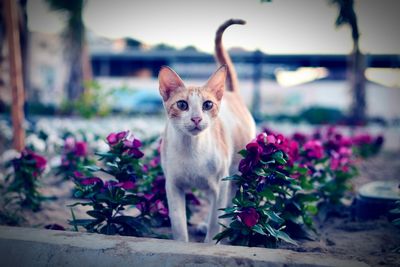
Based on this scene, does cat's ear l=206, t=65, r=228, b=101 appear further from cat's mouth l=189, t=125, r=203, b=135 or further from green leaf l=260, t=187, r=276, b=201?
green leaf l=260, t=187, r=276, b=201

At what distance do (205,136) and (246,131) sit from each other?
76 cm

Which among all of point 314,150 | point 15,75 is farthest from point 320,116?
point 15,75

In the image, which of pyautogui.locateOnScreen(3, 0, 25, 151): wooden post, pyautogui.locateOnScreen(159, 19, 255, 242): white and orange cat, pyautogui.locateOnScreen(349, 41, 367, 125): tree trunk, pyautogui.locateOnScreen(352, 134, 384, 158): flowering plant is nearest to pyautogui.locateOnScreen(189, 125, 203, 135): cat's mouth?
pyautogui.locateOnScreen(159, 19, 255, 242): white and orange cat

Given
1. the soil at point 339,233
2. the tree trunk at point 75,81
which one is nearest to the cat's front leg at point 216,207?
the soil at point 339,233

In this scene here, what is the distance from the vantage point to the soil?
98.2 inches

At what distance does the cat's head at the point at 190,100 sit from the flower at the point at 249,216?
1.91ft

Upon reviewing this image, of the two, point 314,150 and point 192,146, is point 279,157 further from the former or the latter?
point 314,150

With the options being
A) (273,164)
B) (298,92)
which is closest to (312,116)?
(298,92)

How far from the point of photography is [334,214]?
12.2 feet

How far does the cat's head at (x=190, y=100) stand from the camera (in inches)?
95.0

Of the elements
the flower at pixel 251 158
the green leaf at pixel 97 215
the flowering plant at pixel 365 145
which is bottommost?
the flowering plant at pixel 365 145

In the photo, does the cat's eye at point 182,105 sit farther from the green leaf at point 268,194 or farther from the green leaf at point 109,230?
the green leaf at point 109,230

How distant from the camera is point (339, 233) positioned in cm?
317

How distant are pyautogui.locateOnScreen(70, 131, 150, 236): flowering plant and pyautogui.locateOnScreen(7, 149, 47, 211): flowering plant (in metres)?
1.10
